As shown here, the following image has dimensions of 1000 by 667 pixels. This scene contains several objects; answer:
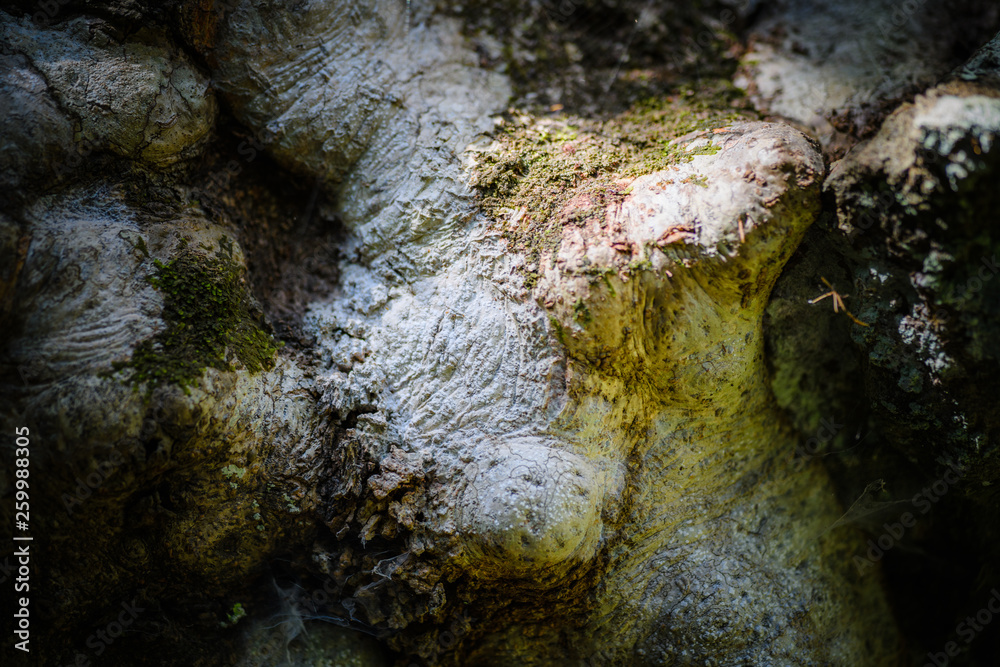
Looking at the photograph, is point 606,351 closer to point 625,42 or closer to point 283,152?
point 283,152

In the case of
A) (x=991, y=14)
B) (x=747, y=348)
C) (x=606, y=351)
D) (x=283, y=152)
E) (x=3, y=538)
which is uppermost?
A: (x=991, y=14)

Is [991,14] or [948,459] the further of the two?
[991,14]

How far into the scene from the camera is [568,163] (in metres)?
2.45

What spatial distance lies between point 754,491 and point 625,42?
2.38 metres

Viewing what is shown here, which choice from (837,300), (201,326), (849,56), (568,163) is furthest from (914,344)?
(201,326)

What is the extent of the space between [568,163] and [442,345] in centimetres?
93

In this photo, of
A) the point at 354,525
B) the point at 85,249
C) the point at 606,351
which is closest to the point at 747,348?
the point at 606,351

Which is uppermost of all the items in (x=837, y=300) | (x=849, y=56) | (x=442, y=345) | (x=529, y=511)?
(x=849, y=56)

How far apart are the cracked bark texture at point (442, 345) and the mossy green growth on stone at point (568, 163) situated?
0.02 m

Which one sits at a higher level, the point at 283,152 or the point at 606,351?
the point at 606,351

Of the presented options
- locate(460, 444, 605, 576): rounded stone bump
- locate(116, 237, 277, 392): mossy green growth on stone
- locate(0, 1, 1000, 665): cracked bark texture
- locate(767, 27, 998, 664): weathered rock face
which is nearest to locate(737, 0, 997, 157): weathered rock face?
locate(0, 1, 1000, 665): cracked bark texture

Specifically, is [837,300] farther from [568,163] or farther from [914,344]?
[568,163]

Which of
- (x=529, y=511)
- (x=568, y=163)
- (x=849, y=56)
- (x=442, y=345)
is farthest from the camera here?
(x=849, y=56)

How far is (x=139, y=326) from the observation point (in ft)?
6.51
